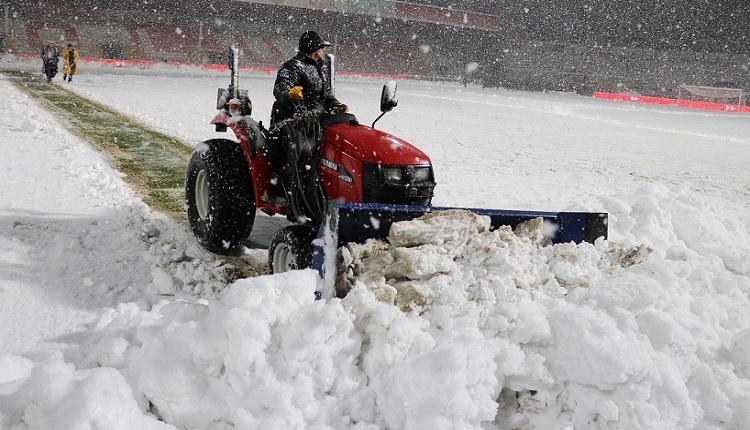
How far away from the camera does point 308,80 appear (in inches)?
149

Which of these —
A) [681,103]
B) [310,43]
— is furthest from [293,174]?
[681,103]

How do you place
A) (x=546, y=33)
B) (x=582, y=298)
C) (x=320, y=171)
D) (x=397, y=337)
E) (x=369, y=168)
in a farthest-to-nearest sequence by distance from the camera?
(x=546, y=33), (x=320, y=171), (x=369, y=168), (x=582, y=298), (x=397, y=337)

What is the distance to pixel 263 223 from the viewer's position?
5.02m

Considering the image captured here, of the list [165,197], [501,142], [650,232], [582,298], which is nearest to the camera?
[582,298]

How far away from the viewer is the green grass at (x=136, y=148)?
5602 millimetres

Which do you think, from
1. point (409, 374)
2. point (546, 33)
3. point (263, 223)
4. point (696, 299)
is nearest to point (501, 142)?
point (263, 223)

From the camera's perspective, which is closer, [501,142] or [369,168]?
[369,168]

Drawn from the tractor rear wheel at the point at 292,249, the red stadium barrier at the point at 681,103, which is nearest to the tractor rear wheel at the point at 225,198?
the tractor rear wheel at the point at 292,249

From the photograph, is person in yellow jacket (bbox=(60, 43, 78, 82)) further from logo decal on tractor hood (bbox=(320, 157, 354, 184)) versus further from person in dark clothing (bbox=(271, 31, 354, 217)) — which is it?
logo decal on tractor hood (bbox=(320, 157, 354, 184))

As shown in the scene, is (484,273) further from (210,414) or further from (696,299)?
(210,414)

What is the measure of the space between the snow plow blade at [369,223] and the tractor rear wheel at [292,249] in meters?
0.44

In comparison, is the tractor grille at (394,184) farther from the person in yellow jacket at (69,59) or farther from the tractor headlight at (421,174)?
the person in yellow jacket at (69,59)

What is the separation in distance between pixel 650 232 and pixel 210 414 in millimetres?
3034

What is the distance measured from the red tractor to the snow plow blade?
426 millimetres
